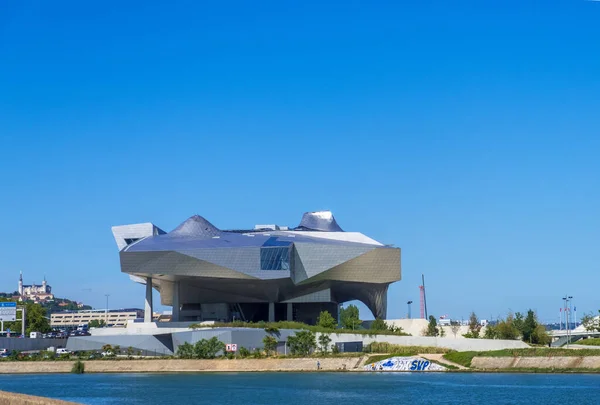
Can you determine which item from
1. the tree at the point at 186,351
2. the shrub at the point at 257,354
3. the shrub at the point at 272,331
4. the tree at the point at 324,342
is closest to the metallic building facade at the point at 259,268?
the shrub at the point at 272,331

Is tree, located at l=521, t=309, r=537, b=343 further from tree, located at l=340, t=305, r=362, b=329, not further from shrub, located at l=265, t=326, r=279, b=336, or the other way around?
shrub, located at l=265, t=326, r=279, b=336

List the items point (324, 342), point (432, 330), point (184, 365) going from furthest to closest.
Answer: point (432, 330) → point (324, 342) → point (184, 365)

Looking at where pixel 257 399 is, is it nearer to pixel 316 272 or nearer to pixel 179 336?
pixel 179 336

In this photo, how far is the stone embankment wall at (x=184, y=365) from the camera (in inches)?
3462

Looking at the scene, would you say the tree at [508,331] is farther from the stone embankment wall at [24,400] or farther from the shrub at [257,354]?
the stone embankment wall at [24,400]

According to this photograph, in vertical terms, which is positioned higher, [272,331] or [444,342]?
[272,331]

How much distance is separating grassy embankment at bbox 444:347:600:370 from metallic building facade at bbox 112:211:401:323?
28183mm

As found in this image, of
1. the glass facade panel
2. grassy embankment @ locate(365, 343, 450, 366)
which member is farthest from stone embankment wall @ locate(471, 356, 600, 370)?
the glass facade panel

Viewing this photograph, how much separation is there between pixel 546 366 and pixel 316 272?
3903 cm

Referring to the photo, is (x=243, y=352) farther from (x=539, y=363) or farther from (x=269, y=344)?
(x=539, y=363)

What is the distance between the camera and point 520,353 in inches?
3241

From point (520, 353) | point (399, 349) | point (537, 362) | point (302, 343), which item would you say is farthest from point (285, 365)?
point (537, 362)

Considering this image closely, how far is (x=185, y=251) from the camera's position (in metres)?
108

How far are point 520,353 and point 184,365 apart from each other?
31802mm
